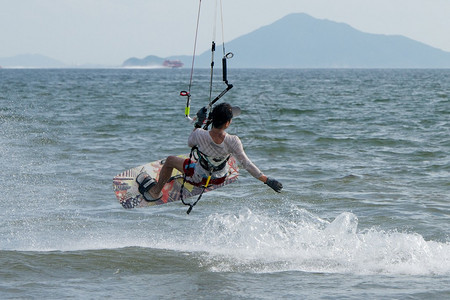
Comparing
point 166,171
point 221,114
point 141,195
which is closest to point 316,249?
point 166,171

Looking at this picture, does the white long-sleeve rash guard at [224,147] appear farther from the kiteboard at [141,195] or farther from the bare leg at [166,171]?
the kiteboard at [141,195]

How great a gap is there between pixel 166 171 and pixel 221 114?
156 centimetres

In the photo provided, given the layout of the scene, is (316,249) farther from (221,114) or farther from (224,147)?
(221,114)

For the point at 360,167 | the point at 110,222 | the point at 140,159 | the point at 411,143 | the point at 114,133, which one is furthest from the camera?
the point at 114,133

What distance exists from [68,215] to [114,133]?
11769 mm

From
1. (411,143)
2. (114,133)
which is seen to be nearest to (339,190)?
(411,143)

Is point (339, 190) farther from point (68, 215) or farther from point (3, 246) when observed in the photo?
point (3, 246)

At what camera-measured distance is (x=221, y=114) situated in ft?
25.2

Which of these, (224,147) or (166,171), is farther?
(166,171)

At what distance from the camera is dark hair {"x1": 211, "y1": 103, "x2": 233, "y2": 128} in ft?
25.0

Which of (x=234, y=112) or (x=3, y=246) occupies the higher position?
(x=234, y=112)

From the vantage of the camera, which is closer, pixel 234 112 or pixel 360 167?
pixel 234 112

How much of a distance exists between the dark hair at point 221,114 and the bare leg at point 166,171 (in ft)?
3.40

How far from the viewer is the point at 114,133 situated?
22469 millimetres
